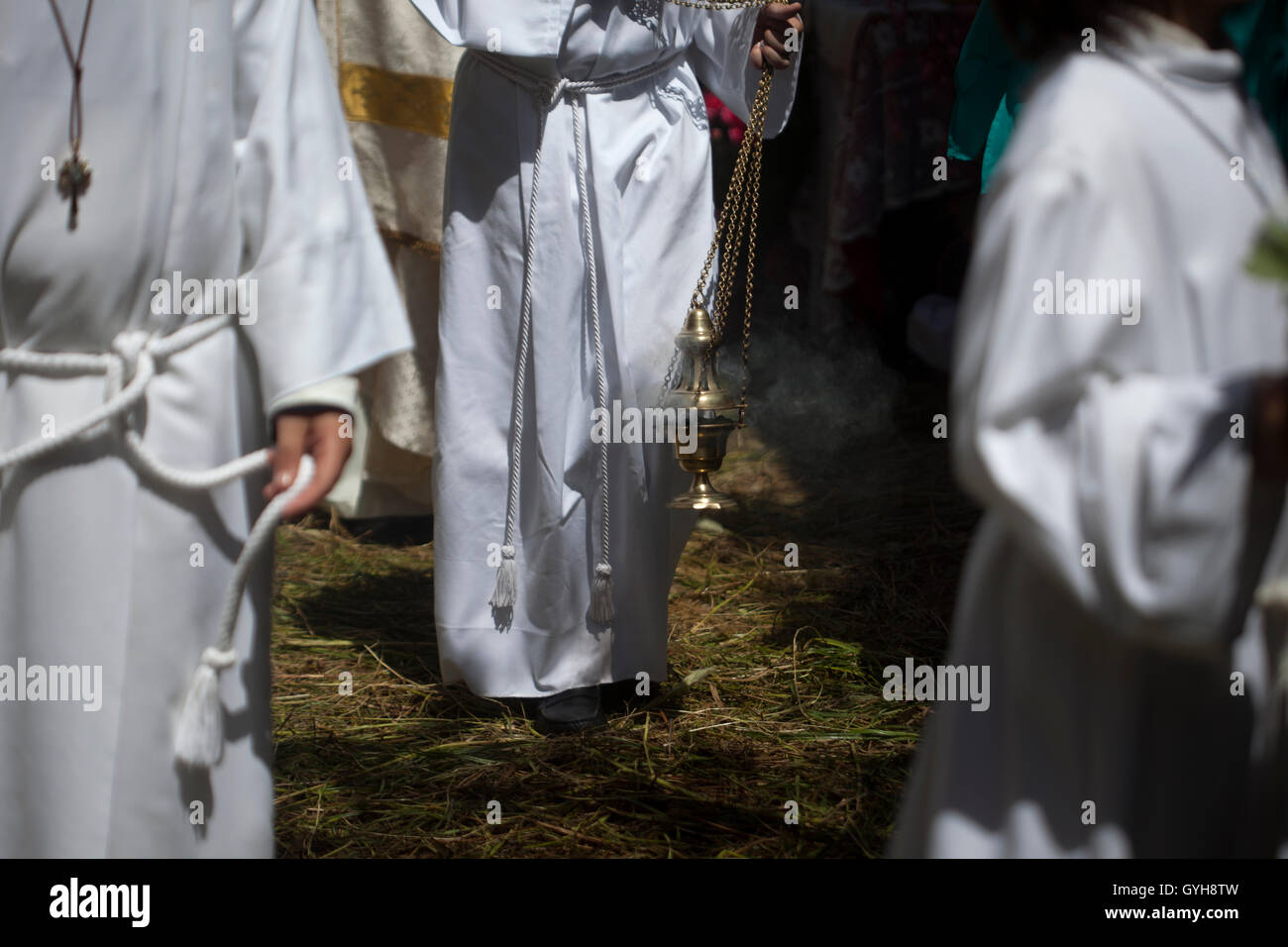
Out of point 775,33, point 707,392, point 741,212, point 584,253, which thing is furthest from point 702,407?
point 775,33

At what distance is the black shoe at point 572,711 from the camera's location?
2850mm

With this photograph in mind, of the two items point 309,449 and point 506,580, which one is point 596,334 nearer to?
point 506,580

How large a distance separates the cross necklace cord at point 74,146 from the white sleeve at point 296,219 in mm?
168

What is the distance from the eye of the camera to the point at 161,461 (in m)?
1.41

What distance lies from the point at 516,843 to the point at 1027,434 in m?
1.68

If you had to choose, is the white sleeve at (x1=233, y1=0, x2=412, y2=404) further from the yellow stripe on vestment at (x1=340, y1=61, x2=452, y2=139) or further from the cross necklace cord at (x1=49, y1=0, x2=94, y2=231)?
the yellow stripe on vestment at (x1=340, y1=61, x2=452, y2=139)

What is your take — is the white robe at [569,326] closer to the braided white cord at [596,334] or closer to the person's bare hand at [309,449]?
the braided white cord at [596,334]

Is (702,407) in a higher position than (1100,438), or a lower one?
higher

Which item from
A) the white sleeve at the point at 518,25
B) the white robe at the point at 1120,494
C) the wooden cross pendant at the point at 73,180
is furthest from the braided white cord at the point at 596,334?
the white robe at the point at 1120,494

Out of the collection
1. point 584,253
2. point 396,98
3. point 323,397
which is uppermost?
point 396,98

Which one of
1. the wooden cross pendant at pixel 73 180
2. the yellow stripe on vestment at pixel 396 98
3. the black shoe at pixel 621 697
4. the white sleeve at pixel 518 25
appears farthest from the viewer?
the yellow stripe on vestment at pixel 396 98

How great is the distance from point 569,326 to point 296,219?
132cm

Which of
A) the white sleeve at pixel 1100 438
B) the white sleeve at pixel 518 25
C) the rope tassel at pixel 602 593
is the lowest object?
the rope tassel at pixel 602 593
